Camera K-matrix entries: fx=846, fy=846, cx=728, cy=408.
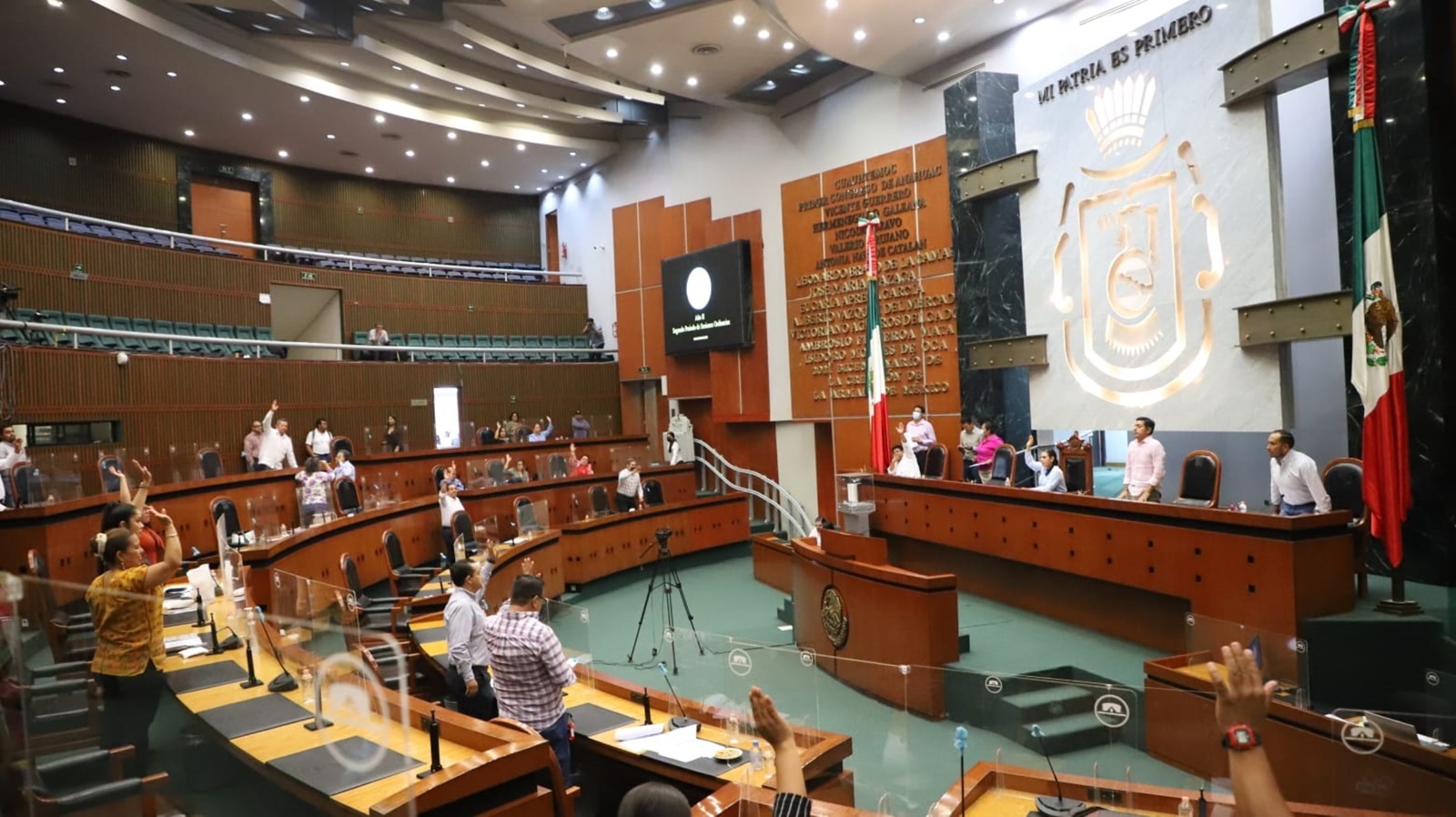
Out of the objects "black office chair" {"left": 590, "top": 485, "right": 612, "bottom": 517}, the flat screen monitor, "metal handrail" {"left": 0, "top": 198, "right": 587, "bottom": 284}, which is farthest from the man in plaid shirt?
the flat screen monitor

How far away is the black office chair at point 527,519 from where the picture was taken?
9.69m

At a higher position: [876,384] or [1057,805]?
[876,384]

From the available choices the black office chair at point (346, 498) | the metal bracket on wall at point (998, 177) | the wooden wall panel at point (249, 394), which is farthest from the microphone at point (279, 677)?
the metal bracket on wall at point (998, 177)

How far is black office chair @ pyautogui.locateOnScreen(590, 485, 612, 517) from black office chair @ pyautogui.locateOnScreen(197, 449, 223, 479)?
4.62 metres

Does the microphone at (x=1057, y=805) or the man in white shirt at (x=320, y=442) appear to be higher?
the man in white shirt at (x=320, y=442)

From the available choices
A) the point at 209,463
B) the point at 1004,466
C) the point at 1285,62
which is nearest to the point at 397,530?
the point at 209,463

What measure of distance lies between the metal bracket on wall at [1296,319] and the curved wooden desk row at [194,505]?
8.12 m

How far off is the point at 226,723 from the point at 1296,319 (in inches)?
315

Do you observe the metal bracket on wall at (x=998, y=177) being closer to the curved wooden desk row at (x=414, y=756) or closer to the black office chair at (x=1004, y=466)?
the black office chair at (x=1004, y=466)

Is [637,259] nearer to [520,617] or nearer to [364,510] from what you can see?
[364,510]

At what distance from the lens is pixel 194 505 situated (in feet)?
28.1

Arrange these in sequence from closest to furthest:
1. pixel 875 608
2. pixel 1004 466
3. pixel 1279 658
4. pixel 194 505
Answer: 1. pixel 1279 658
2. pixel 875 608
3. pixel 194 505
4. pixel 1004 466

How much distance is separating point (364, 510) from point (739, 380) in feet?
25.3

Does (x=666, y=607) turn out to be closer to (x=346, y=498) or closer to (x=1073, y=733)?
(x=346, y=498)
